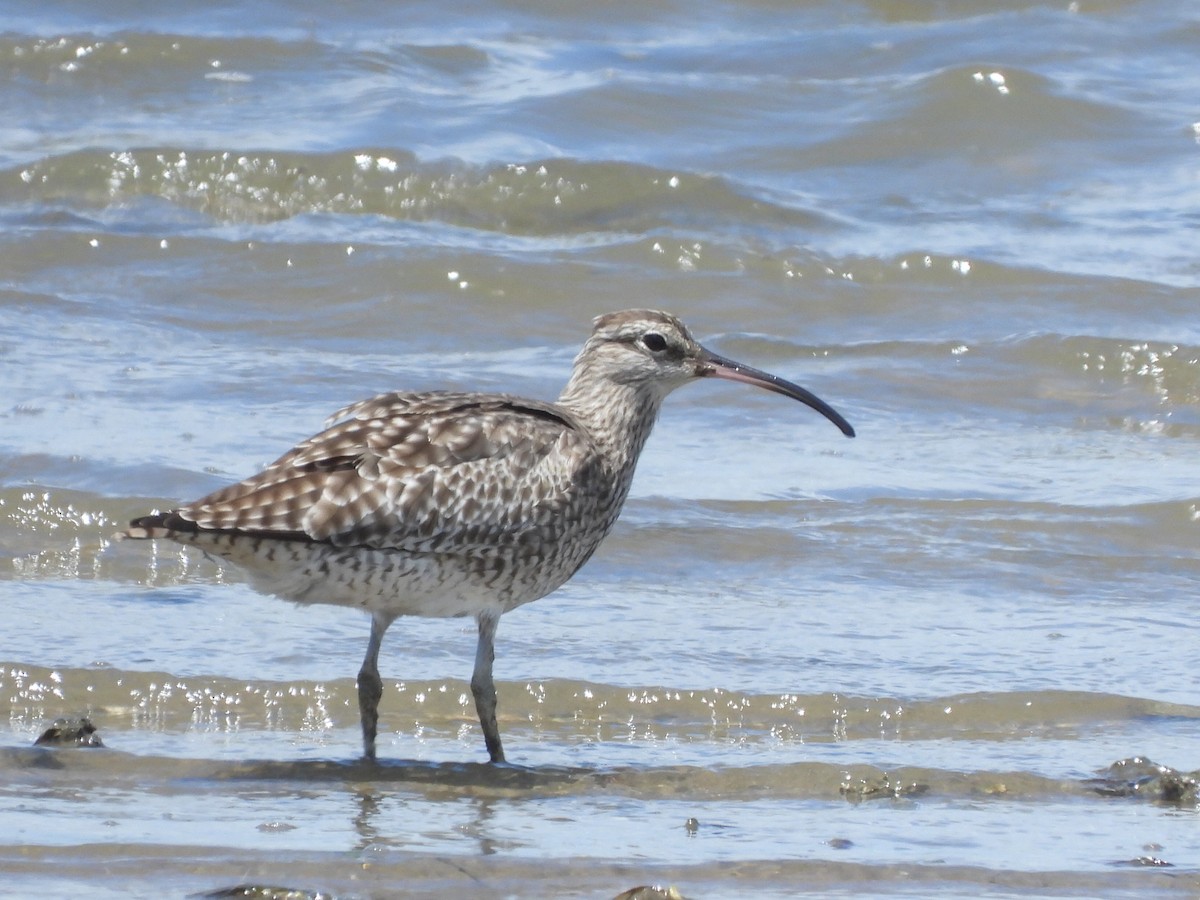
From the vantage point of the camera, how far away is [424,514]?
275 inches

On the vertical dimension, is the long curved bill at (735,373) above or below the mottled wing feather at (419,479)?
above

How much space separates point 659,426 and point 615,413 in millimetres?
3720

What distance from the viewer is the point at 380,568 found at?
695cm

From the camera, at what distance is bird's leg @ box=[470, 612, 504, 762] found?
7.12 meters

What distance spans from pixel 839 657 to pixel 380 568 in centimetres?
208

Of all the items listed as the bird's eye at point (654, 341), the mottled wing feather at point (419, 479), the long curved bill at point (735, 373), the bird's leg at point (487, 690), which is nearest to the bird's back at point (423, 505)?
the mottled wing feather at point (419, 479)

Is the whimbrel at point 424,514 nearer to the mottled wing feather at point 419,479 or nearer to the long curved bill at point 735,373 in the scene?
the mottled wing feather at point 419,479

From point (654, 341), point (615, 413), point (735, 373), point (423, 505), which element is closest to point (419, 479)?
point (423, 505)

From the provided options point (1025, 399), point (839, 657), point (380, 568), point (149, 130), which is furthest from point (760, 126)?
point (380, 568)

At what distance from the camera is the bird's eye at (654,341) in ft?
25.9

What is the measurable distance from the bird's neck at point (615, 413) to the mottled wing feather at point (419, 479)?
0.88 ft

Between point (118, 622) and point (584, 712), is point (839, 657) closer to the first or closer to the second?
point (584, 712)

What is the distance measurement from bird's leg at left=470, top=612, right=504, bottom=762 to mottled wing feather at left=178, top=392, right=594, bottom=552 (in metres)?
0.36

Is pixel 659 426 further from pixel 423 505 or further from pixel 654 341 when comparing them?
pixel 423 505
